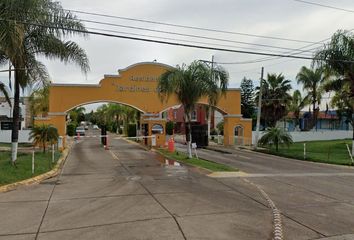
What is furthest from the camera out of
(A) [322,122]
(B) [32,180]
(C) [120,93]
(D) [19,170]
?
(A) [322,122]

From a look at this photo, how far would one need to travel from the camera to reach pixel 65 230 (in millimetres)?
8422

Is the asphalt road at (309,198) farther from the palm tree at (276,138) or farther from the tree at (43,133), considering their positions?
the palm tree at (276,138)

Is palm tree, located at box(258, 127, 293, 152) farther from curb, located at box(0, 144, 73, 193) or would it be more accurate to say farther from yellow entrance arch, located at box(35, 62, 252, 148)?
curb, located at box(0, 144, 73, 193)

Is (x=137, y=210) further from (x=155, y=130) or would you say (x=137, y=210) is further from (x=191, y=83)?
(x=155, y=130)

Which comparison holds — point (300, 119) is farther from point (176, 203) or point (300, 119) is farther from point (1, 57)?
point (176, 203)

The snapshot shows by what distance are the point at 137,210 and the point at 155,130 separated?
2713 centimetres

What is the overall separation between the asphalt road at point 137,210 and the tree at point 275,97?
35235 millimetres

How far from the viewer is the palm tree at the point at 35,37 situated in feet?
53.3

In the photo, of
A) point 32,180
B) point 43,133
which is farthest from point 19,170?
point 43,133

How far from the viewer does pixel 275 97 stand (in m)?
50.6

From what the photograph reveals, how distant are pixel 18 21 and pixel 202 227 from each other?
36.4 feet

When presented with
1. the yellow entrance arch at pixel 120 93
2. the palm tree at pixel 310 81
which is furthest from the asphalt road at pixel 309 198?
the palm tree at pixel 310 81

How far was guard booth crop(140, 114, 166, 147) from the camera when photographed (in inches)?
1448

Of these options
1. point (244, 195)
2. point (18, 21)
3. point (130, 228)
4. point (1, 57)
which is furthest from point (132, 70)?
point (130, 228)
